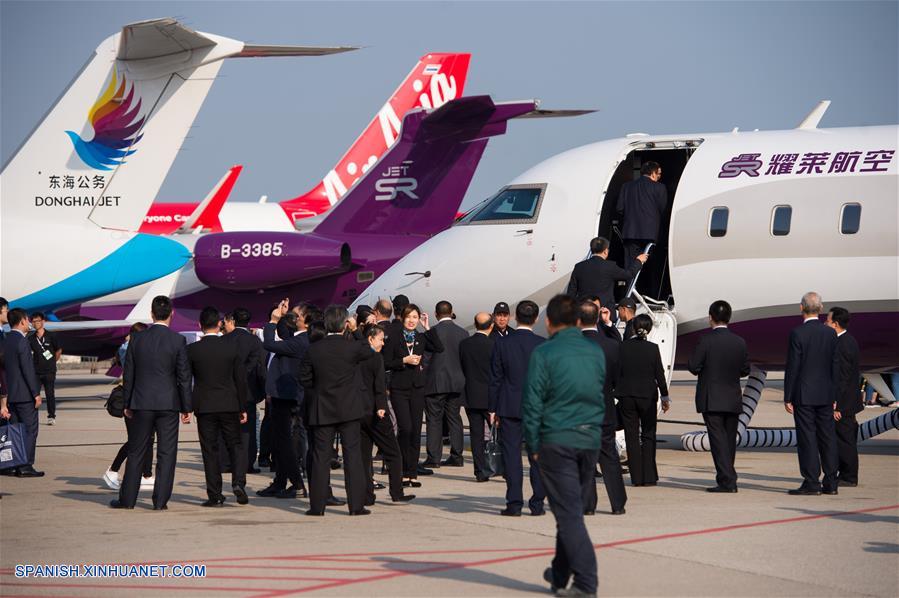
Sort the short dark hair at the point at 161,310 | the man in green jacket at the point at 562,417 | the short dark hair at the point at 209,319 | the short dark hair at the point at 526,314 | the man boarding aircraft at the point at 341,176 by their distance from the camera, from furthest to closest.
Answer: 1. the man boarding aircraft at the point at 341,176
2. the short dark hair at the point at 209,319
3. the short dark hair at the point at 161,310
4. the short dark hair at the point at 526,314
5. the man in green jacket at the point at 562,417

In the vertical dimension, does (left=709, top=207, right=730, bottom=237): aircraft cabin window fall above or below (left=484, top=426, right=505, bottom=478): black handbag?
above

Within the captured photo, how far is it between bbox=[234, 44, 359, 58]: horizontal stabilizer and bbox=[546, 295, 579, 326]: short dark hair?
13.5 metres

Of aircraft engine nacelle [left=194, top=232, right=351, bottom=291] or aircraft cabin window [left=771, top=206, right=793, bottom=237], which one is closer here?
aircraft cabin window [left=771, top=206, right=793, bottom=237]

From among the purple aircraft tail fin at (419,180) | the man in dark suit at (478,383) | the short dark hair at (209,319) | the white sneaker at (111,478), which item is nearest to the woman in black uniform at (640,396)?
the man in dark suit at (478,383)

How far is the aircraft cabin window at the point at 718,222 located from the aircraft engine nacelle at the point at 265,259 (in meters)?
11.2

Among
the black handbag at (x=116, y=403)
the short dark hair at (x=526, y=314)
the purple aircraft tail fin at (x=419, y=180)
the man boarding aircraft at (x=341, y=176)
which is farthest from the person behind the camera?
the man boarding aircraft at (x=341, y=176)

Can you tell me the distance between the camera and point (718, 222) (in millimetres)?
14930

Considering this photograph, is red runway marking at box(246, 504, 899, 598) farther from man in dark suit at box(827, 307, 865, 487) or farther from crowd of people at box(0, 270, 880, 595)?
man in dark suit at box(827, 307, 865, 487)

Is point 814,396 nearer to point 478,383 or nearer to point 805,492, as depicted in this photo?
point 805,492

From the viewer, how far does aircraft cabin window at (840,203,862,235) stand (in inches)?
564

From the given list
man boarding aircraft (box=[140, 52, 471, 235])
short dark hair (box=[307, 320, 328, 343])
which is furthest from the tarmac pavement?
man boarding aircraft (box=[140, 52, 471, 235])

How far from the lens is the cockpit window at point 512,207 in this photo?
1585cm

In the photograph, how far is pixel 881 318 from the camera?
47.1 ft

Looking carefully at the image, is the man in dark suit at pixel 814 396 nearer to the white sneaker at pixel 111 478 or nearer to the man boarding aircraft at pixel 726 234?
the man boarding aircraft at pixel 726 234
